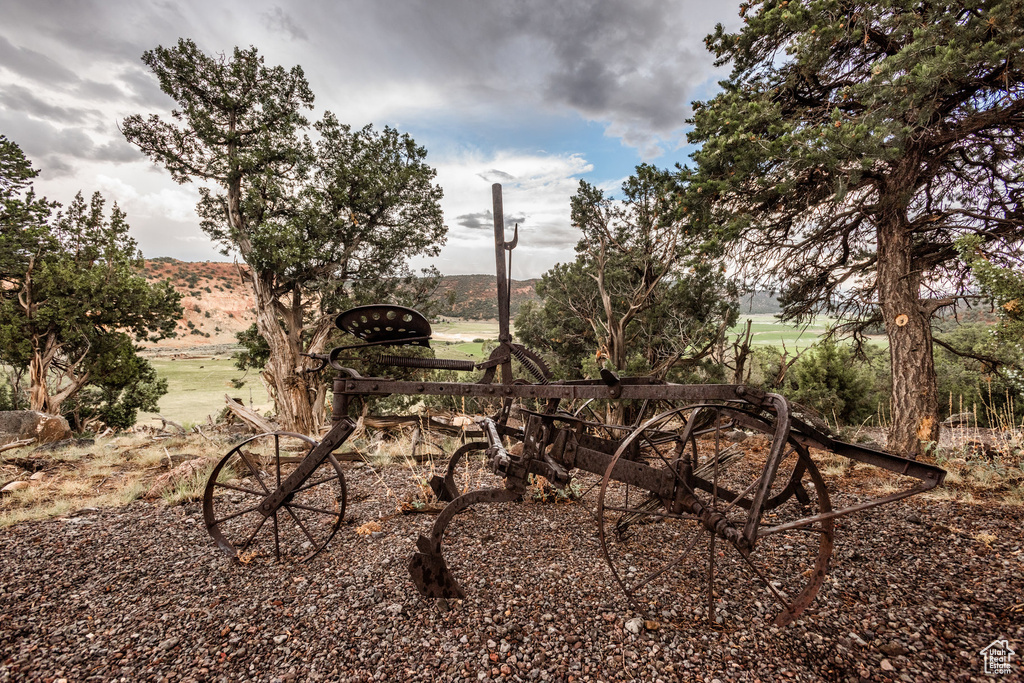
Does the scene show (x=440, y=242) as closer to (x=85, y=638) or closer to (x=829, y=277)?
(x=829, y=277)

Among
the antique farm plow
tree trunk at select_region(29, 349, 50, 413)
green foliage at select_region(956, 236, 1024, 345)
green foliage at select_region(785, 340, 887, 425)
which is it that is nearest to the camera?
the antique farm plow

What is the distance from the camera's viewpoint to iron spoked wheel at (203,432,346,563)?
136 inches

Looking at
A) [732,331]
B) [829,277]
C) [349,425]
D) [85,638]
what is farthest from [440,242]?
[85,638]

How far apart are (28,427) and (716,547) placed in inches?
522

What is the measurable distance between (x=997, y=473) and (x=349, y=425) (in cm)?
673

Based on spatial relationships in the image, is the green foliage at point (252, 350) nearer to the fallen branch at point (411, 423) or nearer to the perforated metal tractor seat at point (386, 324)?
the fallen branch at point (411, 423)

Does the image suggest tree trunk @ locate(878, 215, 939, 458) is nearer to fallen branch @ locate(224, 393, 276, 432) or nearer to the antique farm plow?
the antique farm plow

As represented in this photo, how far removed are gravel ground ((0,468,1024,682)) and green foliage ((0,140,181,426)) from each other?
42.5 ft

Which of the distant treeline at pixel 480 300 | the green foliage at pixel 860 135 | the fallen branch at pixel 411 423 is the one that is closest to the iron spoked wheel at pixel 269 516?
the distant treeline at pixel 480 300

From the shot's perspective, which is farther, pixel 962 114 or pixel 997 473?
pixel 962 114

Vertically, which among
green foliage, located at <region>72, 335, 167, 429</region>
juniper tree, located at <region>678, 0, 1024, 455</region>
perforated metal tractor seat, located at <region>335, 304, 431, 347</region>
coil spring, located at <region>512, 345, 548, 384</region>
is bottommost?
green foliage, located at <region>72, 335, 167, 429</region>

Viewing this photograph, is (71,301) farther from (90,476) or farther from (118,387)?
(90,476)

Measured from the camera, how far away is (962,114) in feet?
17.4

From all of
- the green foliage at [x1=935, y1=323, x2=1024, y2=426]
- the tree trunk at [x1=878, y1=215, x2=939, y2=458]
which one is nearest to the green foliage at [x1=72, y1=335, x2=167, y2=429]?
the tree trunk at [x1=878, y1=215, x2=939, y2=458]
